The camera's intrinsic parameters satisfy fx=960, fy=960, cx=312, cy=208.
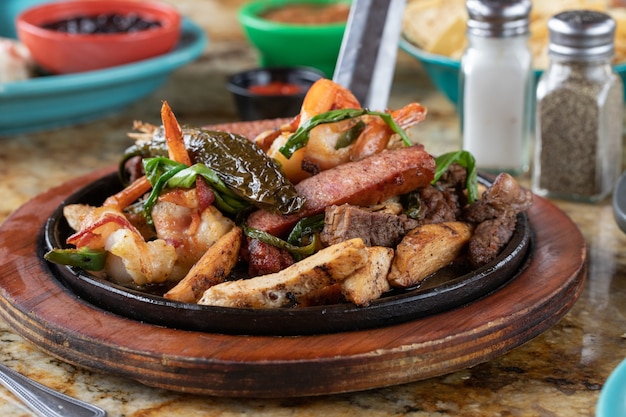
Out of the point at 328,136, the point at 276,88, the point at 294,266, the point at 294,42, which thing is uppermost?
the point at 328,136

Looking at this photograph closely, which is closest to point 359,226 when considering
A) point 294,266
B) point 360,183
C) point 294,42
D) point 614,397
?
point 360,183

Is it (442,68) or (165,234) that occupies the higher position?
(165,234)

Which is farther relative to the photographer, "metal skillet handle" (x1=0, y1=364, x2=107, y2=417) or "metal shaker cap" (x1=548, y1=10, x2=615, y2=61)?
"metal shaker cap" (x1=548, y1=10, x2=615, y2=61)

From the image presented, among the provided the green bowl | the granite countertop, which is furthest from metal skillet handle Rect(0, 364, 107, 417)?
the green bowl

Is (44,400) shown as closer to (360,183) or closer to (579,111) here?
(360,183)

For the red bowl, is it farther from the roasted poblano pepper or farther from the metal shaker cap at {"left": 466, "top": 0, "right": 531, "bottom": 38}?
the roasted poblano pepper
